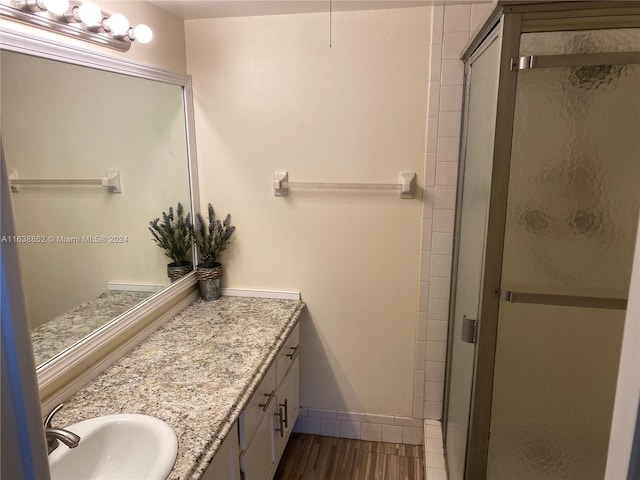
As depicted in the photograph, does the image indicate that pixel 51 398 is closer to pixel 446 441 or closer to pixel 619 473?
pixel 619 473

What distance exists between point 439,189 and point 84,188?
4.95 feet

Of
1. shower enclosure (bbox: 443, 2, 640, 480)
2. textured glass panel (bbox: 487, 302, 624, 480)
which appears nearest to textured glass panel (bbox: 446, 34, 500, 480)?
shower enclosure (bbox: 443, 2, 640, 480)

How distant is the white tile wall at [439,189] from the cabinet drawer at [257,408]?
2.71 ft

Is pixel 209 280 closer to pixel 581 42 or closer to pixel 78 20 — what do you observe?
pixel 78 20

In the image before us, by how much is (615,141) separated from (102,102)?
1735 mm

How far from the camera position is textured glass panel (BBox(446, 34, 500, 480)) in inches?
54.4

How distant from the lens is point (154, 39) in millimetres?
1933

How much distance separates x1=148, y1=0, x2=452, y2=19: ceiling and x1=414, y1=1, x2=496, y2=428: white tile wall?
0.35ft

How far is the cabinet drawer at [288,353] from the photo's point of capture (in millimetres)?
1976

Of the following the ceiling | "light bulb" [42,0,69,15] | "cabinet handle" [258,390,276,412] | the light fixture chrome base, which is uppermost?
the ceiling

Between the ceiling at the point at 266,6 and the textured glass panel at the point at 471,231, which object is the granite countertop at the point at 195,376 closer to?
the textured glass panel at the point at 471,231

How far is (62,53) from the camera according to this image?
143 cm

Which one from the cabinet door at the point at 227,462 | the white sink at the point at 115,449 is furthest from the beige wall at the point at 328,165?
the white sink at the point at 115,449

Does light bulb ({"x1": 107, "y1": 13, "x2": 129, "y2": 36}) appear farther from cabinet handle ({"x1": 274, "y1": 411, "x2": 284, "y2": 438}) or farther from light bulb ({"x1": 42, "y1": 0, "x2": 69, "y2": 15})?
cabinet handle ({"x1": 274, "y1": 411, "x2": 284, "y2": 438})
